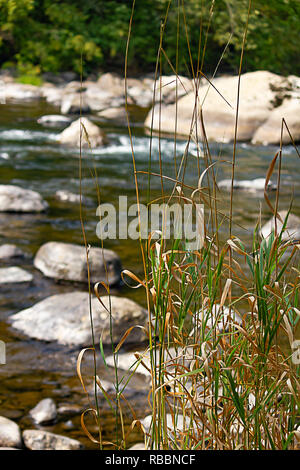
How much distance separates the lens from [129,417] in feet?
8.71

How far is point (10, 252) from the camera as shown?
15.0ft

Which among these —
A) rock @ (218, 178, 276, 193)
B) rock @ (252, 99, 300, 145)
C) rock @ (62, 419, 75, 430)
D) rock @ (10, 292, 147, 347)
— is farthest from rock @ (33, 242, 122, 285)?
rock @ (252, 99, 300, 145)

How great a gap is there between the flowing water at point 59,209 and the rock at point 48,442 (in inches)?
5.5

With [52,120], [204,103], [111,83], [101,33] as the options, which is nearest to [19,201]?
[52,120]

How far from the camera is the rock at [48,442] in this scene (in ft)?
7.76

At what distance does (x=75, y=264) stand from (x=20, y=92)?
10.1 meters

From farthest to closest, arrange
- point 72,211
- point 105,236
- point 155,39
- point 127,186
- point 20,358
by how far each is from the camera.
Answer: point 155,39 → point 127,186 → point 72,211 → point 105,236 → point 20,358

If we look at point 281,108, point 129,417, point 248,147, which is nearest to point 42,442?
point 129,417

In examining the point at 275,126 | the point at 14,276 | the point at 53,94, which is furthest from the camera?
the point at 53,94

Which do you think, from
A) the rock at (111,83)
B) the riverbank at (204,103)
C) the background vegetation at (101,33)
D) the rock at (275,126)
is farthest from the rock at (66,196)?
the background vegetation at (101,33)

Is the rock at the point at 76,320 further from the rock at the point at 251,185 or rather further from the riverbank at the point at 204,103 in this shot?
the riverbank at the point at 204,103

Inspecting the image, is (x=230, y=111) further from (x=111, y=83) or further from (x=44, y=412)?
(x=44, y=412)

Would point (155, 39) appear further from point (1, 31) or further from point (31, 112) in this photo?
point (31, 112)
